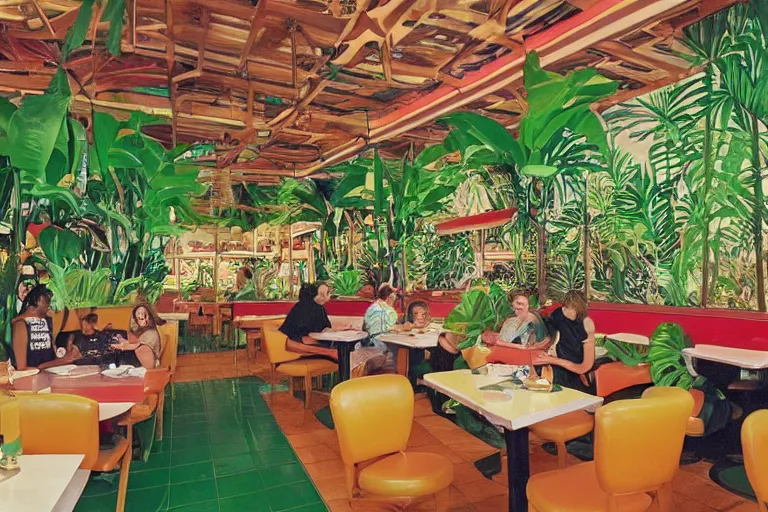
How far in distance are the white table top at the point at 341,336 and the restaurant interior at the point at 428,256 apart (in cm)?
7

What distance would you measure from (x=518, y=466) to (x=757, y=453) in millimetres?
1106

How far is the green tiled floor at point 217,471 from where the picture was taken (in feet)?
11.0

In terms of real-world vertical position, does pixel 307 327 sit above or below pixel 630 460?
above

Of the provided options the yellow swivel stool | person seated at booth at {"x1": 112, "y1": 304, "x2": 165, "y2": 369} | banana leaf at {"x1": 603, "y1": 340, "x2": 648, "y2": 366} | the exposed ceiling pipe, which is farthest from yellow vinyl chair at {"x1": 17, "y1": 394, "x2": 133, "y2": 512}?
the exposed ceiling pipe

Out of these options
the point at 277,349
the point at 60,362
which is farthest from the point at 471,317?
the point at 60,362

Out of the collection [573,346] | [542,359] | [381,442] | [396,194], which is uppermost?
[396,194]

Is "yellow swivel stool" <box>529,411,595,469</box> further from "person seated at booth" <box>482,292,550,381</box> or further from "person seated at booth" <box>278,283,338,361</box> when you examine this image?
"person seated at booth" <box>278,283,338,361</box>

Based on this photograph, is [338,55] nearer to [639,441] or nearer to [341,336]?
[341,336]

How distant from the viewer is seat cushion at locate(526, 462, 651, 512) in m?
2.14

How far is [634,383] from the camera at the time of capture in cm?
403

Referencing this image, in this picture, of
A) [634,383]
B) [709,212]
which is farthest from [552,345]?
[709,212]

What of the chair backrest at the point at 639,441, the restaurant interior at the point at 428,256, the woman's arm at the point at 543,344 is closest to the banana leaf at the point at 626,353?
the restaurant interior at the point at 428,256

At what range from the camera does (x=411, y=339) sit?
16.8 ft

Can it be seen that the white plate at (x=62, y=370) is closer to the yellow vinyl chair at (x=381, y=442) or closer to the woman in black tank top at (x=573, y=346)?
the yellow vinyl chair at (x=381, y=442)
